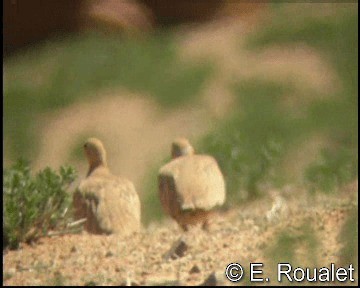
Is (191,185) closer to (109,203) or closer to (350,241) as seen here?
(109,203)

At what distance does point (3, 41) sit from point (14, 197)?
0.82 m

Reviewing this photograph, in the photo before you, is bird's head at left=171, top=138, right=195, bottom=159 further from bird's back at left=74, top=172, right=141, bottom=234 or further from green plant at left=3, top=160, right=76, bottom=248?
green plant at left=3, top=160, right=76, bottom=248

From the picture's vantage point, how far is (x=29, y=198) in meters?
5.85

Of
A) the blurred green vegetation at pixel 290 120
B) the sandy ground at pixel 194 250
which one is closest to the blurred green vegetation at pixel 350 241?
the sandy ground at pixel 194 250

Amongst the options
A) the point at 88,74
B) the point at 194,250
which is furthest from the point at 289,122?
the point at 88,74

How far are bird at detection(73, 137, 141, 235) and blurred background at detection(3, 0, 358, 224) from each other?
0.10 metres

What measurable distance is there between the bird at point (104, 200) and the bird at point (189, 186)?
0.20 metres

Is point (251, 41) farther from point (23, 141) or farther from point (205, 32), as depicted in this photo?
point (23, 141)

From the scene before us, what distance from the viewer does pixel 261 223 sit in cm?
529

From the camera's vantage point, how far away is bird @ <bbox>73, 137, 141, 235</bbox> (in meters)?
5.88

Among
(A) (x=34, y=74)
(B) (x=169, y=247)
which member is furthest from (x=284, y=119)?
(A) (x=34, y=74)

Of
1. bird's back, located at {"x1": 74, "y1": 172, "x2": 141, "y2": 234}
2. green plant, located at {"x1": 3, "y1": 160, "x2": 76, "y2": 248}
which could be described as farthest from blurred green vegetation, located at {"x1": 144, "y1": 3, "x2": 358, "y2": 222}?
green plant, located at {"x1": 3, "y1": 160, "x2": 76, "y2": 248}

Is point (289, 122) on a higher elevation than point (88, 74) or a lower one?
Result: lower

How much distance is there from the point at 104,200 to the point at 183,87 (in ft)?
2.90
